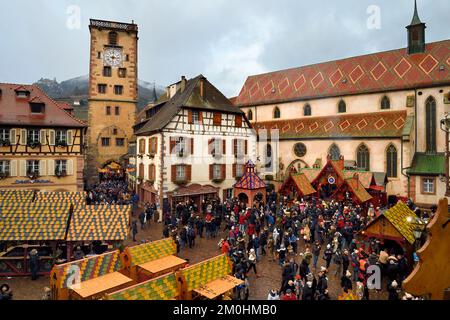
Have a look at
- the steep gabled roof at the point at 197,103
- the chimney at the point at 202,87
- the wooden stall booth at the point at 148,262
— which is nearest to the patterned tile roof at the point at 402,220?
the wooden stall booth at the point at 148,262

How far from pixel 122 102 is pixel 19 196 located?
24.9m

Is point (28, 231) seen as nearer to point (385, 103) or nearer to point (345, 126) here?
point (345, 126)

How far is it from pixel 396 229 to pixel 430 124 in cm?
2063

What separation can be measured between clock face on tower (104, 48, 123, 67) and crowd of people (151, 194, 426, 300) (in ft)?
76.2

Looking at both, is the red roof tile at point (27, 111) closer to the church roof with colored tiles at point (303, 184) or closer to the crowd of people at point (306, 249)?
the crowd of people at point (306, 249)

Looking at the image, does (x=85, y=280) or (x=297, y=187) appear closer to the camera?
(x=85, y=280)

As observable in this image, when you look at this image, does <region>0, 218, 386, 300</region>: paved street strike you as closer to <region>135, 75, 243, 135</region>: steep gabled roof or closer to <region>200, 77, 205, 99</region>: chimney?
<region>135, 75, 243, 135</region>: steep gabled roof

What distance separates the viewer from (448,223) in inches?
257

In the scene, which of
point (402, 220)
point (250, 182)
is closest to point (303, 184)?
point (250, 182)

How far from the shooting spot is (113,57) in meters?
37.2

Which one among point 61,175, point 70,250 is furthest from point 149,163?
point 70,250

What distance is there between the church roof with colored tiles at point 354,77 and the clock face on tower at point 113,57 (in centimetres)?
1643
